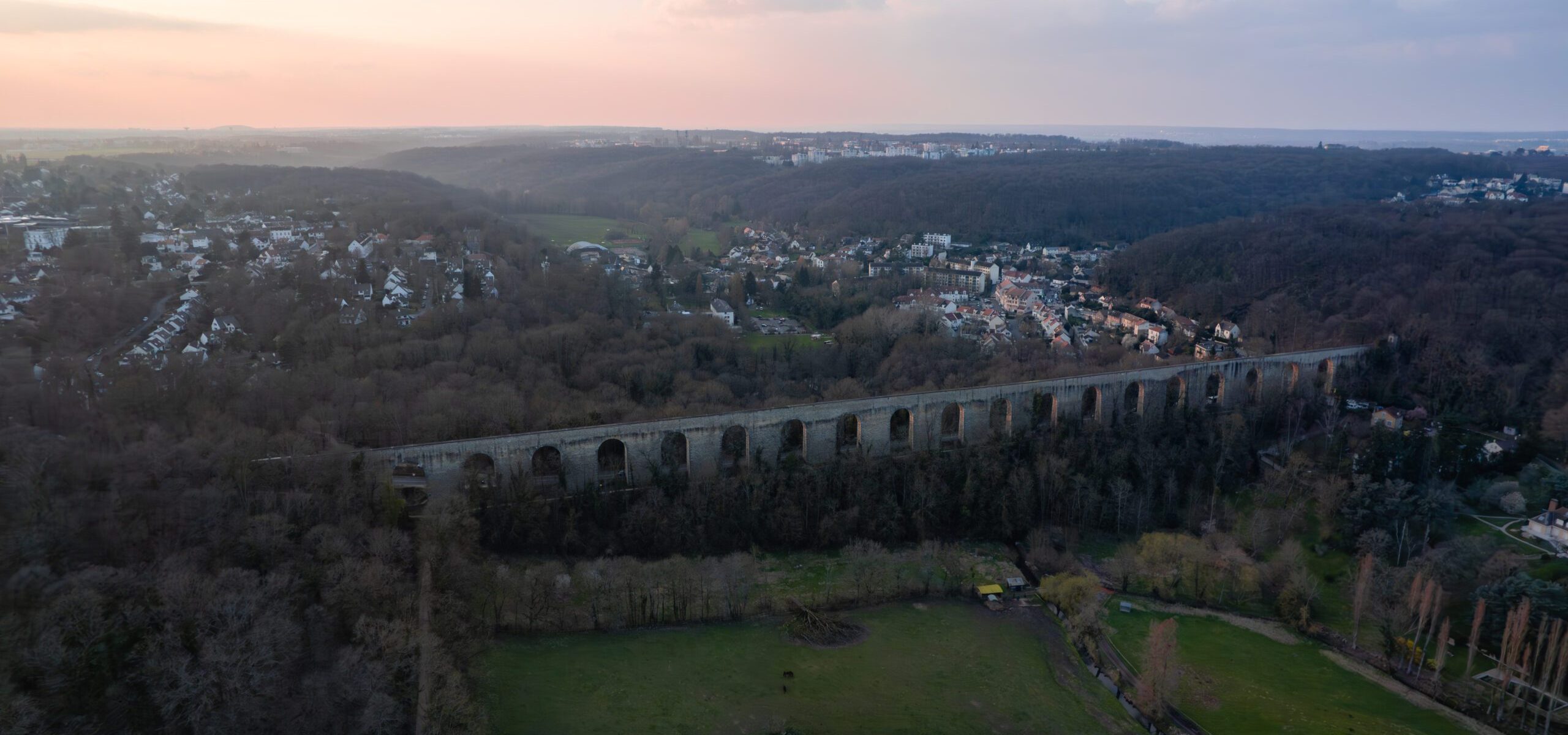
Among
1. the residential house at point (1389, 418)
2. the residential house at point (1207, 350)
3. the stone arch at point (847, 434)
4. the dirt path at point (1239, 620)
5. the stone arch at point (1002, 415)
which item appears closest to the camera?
the dirt path at point (1239, 620)

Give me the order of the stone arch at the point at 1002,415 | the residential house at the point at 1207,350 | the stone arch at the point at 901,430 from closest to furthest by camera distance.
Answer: the stone arch at the point at 901,430 → the stone arch at the point at 1002,415 → the residential house at the point at 1207,350

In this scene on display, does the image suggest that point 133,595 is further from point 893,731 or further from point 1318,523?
point 1318,523

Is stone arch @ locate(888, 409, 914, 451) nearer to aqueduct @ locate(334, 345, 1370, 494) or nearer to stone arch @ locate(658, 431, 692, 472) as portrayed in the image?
aqueduct @ locate(334, 345, 1370, 494)

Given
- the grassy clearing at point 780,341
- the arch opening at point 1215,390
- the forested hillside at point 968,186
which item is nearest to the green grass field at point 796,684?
the arch opening at point 1215,390

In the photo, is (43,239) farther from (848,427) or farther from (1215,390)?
(1215,390)

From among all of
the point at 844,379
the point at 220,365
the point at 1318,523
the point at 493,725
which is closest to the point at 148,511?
the point at 493,725

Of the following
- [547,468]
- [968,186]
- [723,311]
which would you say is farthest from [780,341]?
[968,186]

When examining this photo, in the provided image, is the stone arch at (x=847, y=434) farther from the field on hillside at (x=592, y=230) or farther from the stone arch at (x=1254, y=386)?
the field on hillside at (x=592, y=230)
